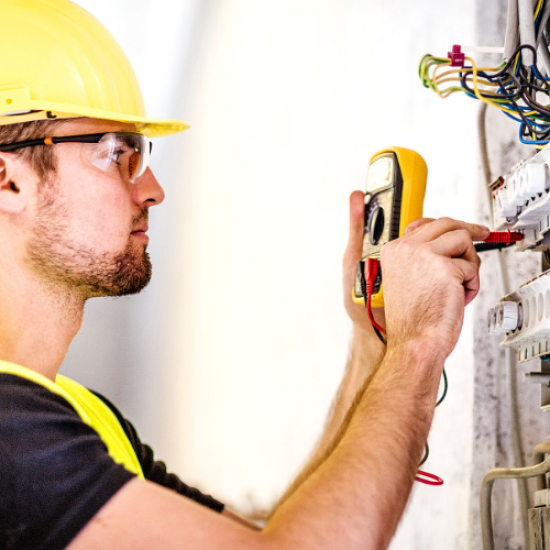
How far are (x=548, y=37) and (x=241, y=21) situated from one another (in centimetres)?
127

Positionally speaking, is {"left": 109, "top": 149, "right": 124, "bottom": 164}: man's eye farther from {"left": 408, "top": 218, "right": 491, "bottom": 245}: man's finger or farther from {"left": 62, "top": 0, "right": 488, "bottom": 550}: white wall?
{"left": 62, "top": 0, "right": 488, "bottom": 550}: white wall

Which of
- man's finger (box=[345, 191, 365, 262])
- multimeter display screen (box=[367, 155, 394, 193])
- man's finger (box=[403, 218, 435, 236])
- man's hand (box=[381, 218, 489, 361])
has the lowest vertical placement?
man's hand (box=[381, 218, 489, 361])

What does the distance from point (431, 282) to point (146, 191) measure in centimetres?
59

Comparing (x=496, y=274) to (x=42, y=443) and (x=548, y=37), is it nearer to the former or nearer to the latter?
(x=548, y=37)

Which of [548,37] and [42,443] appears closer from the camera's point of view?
[42,443]

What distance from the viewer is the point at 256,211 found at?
6.16 feet

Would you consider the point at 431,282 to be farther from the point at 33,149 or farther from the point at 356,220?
the point at 33,149

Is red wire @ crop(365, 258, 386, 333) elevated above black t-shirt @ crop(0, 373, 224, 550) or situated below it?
above

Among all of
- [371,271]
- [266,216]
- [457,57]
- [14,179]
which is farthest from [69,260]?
[266,216]

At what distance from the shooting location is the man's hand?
795 millimetres

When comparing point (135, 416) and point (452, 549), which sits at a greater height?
point (135, 416)

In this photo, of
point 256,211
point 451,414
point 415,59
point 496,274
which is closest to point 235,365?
point 256,211

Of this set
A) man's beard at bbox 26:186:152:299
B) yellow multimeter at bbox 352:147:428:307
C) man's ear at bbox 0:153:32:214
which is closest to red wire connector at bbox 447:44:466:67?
yellow multimeter at bbox 352:147:428:307

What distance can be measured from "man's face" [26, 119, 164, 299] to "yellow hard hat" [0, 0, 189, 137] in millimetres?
48
